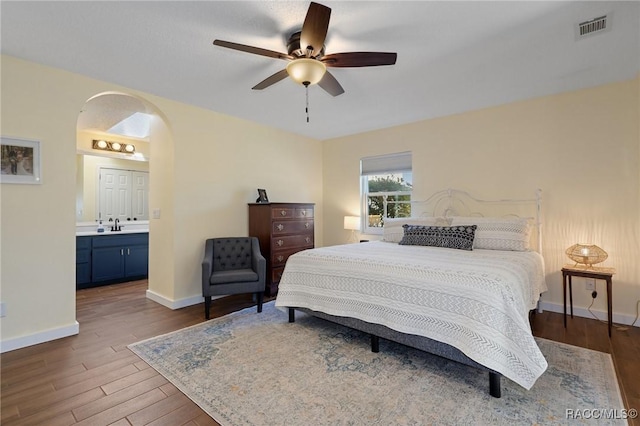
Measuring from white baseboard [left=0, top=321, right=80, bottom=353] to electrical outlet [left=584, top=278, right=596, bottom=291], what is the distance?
5478 millimetres

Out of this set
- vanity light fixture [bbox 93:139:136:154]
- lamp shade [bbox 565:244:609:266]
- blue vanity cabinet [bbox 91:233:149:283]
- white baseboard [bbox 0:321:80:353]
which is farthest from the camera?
vanity light fixture [bbox 93:139:136:154]

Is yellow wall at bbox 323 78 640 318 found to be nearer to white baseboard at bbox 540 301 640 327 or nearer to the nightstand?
white baseboard at bbox 540 301 640 327

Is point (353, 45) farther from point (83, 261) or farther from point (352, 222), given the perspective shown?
point (83, 261)

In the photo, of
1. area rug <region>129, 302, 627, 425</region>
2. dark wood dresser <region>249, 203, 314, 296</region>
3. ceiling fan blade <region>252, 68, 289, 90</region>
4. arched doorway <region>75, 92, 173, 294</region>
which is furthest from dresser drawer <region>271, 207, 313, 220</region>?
ceiling fan blade <region>252, 68, 289, 90</region>

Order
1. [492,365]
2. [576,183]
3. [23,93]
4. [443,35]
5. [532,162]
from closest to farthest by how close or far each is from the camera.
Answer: [492,365]
[443,35]
[23,93]
[576,183]
[532,162]

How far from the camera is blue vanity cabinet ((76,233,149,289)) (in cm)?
461

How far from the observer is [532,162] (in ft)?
11.9

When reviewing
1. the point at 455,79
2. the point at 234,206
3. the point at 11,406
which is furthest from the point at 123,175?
the point at 455,79

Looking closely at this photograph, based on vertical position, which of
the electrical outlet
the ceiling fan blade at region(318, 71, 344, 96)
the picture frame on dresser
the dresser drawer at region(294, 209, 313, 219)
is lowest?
the electrical outlet

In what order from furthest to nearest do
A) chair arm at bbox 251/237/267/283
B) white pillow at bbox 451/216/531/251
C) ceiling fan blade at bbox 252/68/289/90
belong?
chair arm at bbox 251/237/267/283 < white pillow at bbox 451/216/531/251 < ceiling fan blade at bbox 252/68/289/90

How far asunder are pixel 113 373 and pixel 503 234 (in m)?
3.91

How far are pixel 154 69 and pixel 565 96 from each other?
14.8ft

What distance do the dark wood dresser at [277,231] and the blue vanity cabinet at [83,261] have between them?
2611 millimetres

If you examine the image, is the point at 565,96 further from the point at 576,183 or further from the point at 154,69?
the point at 154,69
